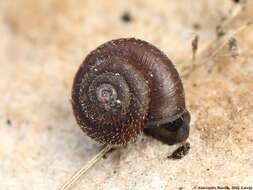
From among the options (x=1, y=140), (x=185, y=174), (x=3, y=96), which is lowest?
(x=185, y=174)

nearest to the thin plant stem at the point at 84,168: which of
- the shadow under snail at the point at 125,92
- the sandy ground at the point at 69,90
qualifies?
the sandy ground at the point at 69,90

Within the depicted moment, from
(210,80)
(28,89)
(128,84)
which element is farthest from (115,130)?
(28,89)

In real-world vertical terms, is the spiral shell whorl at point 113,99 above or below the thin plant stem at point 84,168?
above

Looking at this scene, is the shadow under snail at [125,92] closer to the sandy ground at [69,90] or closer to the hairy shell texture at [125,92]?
the hairy shell texture at [125,92]

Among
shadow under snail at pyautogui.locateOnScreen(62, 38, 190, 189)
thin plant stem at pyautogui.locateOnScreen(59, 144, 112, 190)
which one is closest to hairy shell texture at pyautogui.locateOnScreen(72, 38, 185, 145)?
shadow under snail at pyautogui.locateOnScreen(62, 38, 190, 189)

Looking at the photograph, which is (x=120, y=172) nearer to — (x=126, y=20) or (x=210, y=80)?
(x=210, y=80)

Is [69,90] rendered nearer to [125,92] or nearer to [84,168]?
[84,168]
